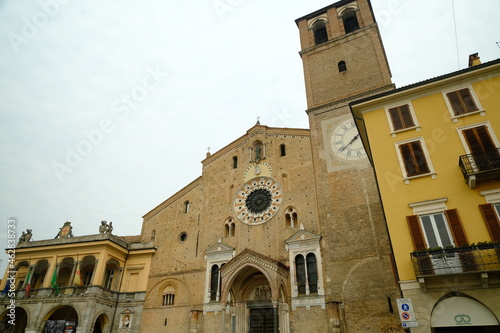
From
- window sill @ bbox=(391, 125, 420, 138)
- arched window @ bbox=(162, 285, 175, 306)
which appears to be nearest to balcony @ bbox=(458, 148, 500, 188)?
window sill @ bbox=(391, 125, 420, 138)

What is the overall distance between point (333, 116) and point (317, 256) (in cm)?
891

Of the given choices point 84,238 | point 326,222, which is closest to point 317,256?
point 326,222

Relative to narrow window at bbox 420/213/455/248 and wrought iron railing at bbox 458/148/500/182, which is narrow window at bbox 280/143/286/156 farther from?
wrought iron railing at bbox 458/148/500/182

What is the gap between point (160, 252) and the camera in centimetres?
2288

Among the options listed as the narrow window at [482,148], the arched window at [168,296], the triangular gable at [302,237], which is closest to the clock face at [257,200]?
the triangular gable at [302,237]

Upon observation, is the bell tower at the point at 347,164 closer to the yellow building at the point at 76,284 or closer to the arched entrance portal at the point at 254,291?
the arched entrance portal at the point at 254,291

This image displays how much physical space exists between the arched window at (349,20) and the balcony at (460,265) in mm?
19971

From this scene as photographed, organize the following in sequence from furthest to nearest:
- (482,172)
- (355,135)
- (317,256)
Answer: (355,135) → (317,256) → (482,172)

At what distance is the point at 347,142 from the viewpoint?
19500 mm

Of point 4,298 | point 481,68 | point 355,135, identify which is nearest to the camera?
point 481,68

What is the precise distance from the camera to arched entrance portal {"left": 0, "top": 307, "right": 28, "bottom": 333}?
21644mm

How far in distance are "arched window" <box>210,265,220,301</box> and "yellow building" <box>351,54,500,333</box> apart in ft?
39.0

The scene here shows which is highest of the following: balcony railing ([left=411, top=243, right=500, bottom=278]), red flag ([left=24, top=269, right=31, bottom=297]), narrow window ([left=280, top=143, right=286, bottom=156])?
narrow window ([left=280, top=143, right=286, bottom=156])

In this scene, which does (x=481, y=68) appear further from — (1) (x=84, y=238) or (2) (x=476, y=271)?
(1) (x=84, y=238)
